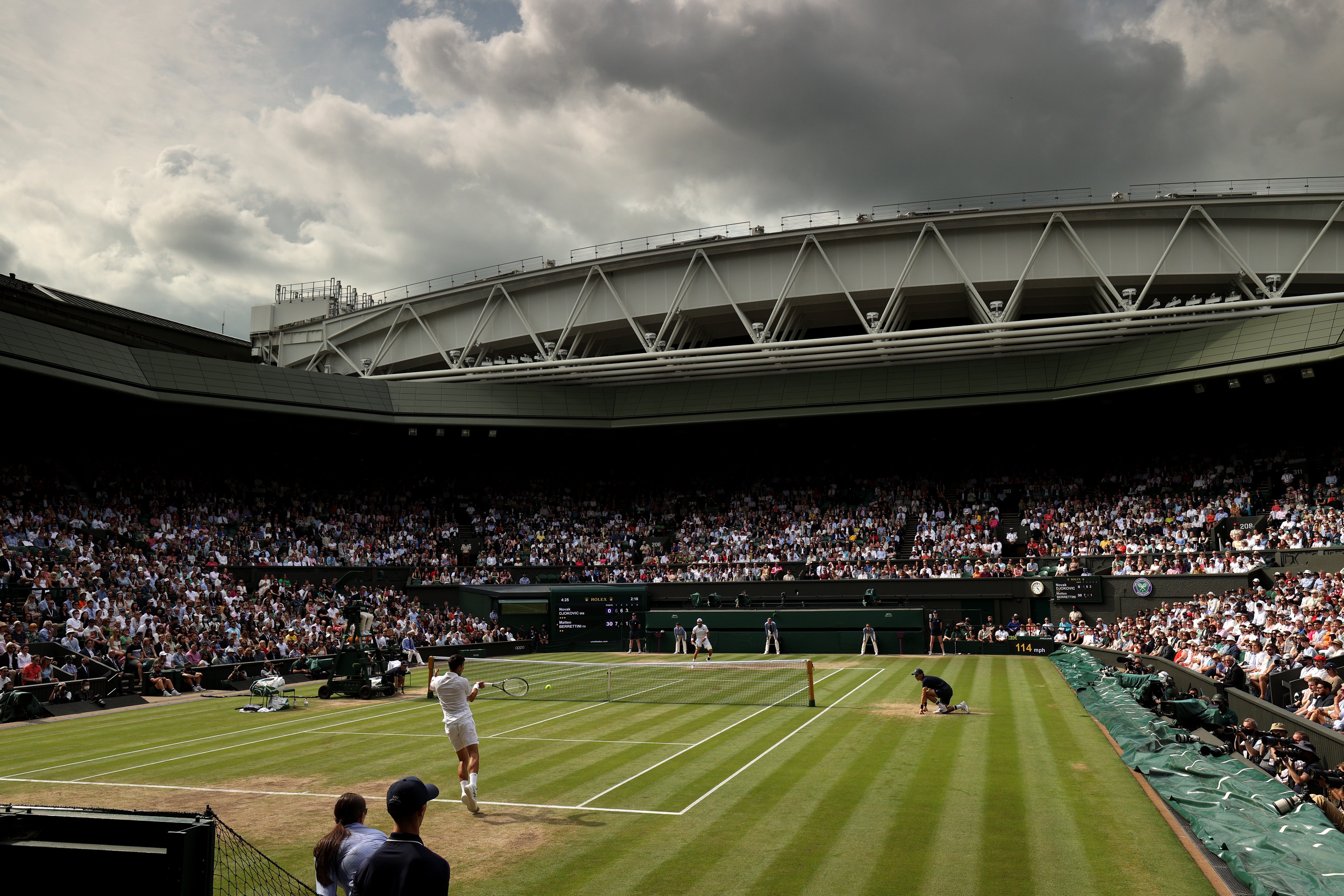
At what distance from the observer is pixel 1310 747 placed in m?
11.7

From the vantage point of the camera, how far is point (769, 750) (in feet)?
53.3

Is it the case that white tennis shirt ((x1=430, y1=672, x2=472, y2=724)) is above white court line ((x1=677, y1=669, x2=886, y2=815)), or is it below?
above

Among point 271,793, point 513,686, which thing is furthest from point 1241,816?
point 513,686

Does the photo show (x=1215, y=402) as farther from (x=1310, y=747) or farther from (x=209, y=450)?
(x=209, y=450)

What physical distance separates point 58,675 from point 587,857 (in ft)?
70.9

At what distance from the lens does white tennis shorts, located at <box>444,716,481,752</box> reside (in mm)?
12258

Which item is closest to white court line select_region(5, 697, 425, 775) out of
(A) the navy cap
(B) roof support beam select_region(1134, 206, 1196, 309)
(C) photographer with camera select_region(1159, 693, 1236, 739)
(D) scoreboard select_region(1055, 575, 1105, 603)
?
(A) the navy cap

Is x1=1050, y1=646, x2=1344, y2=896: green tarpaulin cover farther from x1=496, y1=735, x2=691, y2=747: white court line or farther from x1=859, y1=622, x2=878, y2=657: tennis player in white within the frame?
x1=859, y1=622, x2=878, y2=657: tennis player in white

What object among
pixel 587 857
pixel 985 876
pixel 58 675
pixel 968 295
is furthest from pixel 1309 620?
pixel 58 675

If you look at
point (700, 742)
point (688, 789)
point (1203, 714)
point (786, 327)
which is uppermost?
point (786, 327)

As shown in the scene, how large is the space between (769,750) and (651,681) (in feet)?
40.9

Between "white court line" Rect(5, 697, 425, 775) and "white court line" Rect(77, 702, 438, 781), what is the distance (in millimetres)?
744

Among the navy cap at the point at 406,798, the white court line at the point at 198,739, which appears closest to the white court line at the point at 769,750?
the navy cap at the point at 406,798

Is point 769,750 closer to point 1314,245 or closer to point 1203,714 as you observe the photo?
point 1203,714
